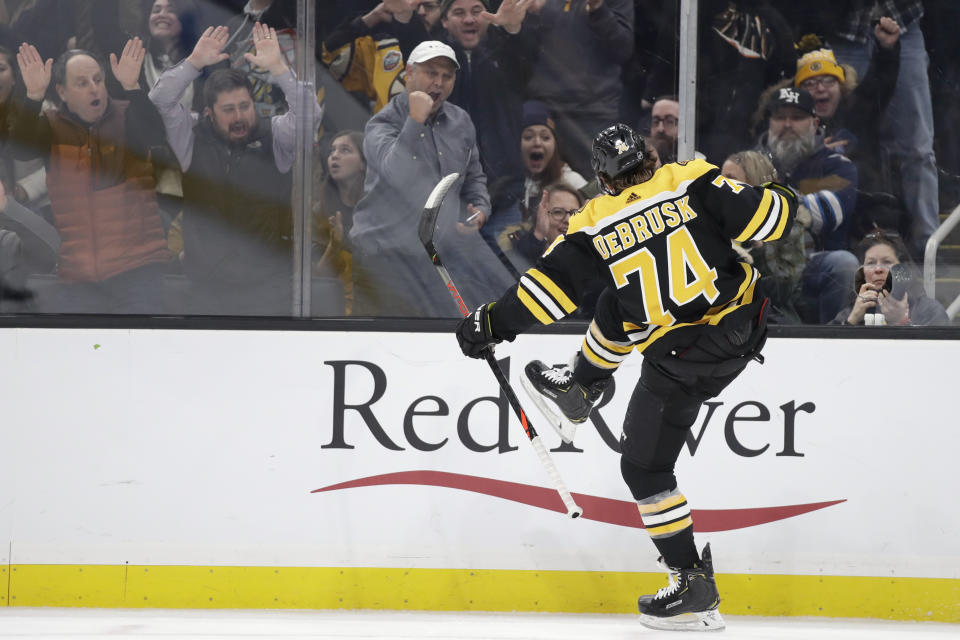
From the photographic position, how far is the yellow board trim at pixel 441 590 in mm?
2760

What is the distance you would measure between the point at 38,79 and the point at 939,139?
9.33 ft

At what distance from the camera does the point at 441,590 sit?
280 cm

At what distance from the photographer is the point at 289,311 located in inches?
115

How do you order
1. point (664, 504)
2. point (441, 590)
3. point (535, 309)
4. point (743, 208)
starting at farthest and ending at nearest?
point (441, 590), point (664, 504), point (535, 309), point (743, 208)

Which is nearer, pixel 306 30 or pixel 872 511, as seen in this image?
pixel 872 511

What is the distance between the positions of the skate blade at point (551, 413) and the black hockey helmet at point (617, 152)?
0.58 meters

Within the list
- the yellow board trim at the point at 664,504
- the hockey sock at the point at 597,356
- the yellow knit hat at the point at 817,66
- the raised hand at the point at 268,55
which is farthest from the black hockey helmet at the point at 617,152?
the raised hand at the point at 268,55

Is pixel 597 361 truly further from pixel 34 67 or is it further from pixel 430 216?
pixel 34 67

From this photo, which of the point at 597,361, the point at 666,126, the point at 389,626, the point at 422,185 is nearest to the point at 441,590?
the point at 389,626

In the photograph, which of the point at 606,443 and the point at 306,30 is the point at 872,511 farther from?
the point at 306,30

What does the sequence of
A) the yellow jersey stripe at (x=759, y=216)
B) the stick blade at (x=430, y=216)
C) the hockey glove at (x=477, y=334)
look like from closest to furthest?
1. the yellow jersey stripe at (x=759, y=216)
2. the hockey glove at (x=477, y=334)
3. the stick blade at (x=430, y=216)

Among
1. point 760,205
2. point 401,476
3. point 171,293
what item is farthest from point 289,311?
point 760,205

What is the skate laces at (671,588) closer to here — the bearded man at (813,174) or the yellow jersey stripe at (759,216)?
the yellow jersey stripe at (759,216)

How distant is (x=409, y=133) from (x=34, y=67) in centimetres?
119
